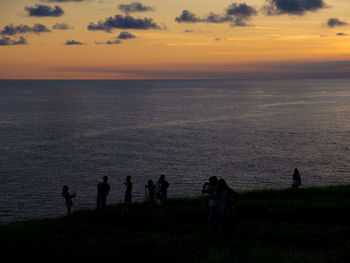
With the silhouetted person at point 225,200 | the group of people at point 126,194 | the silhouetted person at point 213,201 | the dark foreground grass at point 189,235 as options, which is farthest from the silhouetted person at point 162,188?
the silhouetted person at point 225,200

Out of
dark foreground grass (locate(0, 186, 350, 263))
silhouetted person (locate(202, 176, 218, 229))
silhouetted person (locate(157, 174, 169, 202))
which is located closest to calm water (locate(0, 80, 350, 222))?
silhouetted person (locate(157, 174, 169, 202))

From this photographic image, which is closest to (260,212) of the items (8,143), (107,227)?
(107,227)

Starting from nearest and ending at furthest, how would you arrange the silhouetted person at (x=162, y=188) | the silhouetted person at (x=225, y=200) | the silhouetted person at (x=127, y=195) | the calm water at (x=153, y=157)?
1. the silhouetted person at (x=225, y=200)
2. the silhouetted person at (x=127, y=195)
3. the silhouetted person at (x=162, y=188)
4. the calm water at (x=153, y=157)

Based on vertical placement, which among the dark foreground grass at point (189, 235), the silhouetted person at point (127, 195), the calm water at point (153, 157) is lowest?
the calm water at point (153, 157)

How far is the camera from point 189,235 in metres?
20.5

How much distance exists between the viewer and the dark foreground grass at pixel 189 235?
56.5ft

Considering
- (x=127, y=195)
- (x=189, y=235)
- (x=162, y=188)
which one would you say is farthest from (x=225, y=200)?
(x=162, y=188)

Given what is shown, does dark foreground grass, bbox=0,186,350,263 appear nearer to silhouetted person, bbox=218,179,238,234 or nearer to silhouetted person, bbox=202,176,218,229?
silhouetted person, bbox=202,176,218,229

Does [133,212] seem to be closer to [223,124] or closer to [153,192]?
[153,192]

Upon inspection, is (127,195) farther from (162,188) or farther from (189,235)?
(189,235)

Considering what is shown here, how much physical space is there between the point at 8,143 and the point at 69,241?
72.4m

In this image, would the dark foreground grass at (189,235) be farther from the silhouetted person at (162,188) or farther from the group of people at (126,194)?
the silhouetted person at (162,188)

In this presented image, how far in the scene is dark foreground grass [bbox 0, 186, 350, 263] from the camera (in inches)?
678

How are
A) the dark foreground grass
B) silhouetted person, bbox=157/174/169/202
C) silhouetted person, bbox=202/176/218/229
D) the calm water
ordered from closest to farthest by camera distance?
1. the dark foreground grass
2. silhouetted person, bbox=202/176/218/229
3. silhouetted person, bbox=157/174/169/202
4. the calm water
